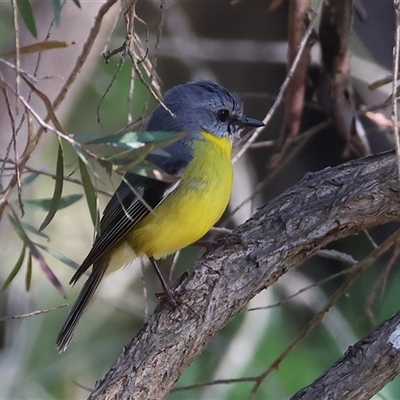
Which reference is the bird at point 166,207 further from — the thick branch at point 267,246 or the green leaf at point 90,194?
the green leaf at point 90,194

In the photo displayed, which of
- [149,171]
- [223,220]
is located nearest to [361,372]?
[149,171]

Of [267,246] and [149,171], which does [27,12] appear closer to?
[149,171]

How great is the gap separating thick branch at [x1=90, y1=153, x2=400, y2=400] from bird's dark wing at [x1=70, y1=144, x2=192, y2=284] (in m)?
0.33

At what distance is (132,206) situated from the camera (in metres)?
2.63

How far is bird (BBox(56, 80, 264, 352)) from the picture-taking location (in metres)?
2.61

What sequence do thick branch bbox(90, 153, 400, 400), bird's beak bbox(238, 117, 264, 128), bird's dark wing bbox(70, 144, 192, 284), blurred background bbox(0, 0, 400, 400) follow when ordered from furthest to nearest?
blurred background bbox(0, 0, 400, 400) → bird's beak bbox(238, 117, 264, 128) → bird's dark wing bbox(70, 144, 192, 284) → thick branch bbox(90, 153, 400, 400)

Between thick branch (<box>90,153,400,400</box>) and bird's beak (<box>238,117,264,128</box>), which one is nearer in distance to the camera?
thick branch (<box>90,153,400,400</box>)

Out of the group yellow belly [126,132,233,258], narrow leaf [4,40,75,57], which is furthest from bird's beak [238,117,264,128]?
narrow leaf [4,40,75,57]

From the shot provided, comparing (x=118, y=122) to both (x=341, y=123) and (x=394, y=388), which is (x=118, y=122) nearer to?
(x=341, y=123)

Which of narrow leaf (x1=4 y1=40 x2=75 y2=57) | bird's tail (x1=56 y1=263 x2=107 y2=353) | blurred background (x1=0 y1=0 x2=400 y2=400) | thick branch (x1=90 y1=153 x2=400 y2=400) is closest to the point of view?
narrow leaf (x1=4 y1=40 x2=75 y2=57)

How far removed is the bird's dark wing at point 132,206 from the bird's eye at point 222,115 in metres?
0.38

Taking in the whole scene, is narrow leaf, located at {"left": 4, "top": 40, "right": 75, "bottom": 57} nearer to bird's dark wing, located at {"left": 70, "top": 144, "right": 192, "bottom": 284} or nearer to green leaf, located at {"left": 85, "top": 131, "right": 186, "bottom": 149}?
green leaf, located at {"left": 85, "top": 131, "right": 186, "bottom": 149}

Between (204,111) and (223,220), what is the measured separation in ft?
3.43

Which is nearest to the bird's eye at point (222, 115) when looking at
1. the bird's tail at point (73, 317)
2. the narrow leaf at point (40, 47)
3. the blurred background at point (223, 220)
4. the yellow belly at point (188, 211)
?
the yellow belly at point (188, 211)
